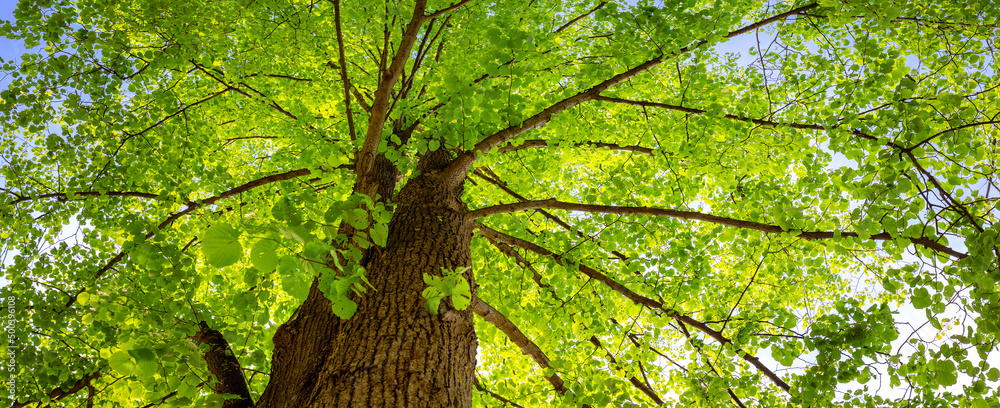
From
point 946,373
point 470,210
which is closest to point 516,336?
point 470,210

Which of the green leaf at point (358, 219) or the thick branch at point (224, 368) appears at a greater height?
the green leaf at point (358, 219)

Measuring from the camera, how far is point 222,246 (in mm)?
1448

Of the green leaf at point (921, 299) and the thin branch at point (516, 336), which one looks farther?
the thin branch at point (516, 336)

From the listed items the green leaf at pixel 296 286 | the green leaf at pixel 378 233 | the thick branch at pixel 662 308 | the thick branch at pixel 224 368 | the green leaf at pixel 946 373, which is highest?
the thick branch at pixel 662 308

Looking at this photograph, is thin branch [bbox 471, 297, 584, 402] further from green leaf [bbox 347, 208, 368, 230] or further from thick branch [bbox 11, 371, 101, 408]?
thick branch [bbox 11, 371, 101, 408]

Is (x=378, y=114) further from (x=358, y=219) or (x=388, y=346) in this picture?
(x=388, y=346)

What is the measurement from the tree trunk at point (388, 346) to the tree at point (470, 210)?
0.05 feet

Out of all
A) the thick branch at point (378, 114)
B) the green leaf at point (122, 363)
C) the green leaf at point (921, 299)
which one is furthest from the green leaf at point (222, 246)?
the green leaf at point (921, 299)

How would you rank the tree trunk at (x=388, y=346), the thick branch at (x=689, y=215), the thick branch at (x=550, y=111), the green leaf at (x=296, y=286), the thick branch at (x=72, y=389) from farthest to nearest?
the thick branch at (x=72, y=389) → the thick branch at (x=550, y=111) → the thick branch at (x=689, y=215) → the tree trunk at (x=388, y=346) → the green leaf at (x=296, y=286)

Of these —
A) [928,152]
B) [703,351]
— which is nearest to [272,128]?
[703,351]

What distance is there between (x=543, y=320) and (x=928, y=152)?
2.57m

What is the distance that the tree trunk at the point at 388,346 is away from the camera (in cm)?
193

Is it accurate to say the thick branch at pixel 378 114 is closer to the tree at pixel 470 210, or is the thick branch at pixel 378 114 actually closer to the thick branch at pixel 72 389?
the tree at pixel 470 210

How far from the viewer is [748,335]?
3002 millimetres
